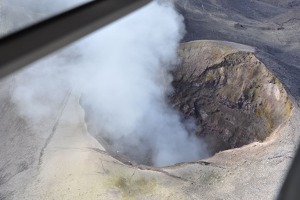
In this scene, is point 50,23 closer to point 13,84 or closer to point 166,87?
point 13,84

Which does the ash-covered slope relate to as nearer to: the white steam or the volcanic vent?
the volcanic vent

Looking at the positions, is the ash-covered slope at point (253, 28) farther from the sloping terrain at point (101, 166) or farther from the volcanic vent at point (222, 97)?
the sloping terrain at point (101, 166)

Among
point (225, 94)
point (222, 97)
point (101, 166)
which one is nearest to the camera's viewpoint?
point (101, 166)

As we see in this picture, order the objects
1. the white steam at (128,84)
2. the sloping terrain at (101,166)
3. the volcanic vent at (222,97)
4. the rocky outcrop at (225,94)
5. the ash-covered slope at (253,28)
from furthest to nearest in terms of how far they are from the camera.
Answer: the ash-covered slope at (253,28) → the rocky outcrop at (225,94) → the volcanic vent at (222,97) → the white steam at (128,84) → the sloping terrain at (101,166)

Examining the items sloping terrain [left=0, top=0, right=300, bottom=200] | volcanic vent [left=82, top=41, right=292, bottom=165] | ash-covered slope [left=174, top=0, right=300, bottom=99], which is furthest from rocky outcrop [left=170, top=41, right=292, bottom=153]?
sloping terrain [left=0, top=0, right=300, bottom=200]

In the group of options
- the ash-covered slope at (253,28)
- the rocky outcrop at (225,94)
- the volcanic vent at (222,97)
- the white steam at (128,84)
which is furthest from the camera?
the ash-covered slope at (253,28)

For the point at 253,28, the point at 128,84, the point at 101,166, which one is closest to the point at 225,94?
the point at 128,84

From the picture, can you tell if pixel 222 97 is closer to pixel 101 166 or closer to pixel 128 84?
pixel 128 84

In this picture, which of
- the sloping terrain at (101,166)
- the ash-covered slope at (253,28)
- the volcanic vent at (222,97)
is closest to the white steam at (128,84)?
the volcanic vent at (222,97)
